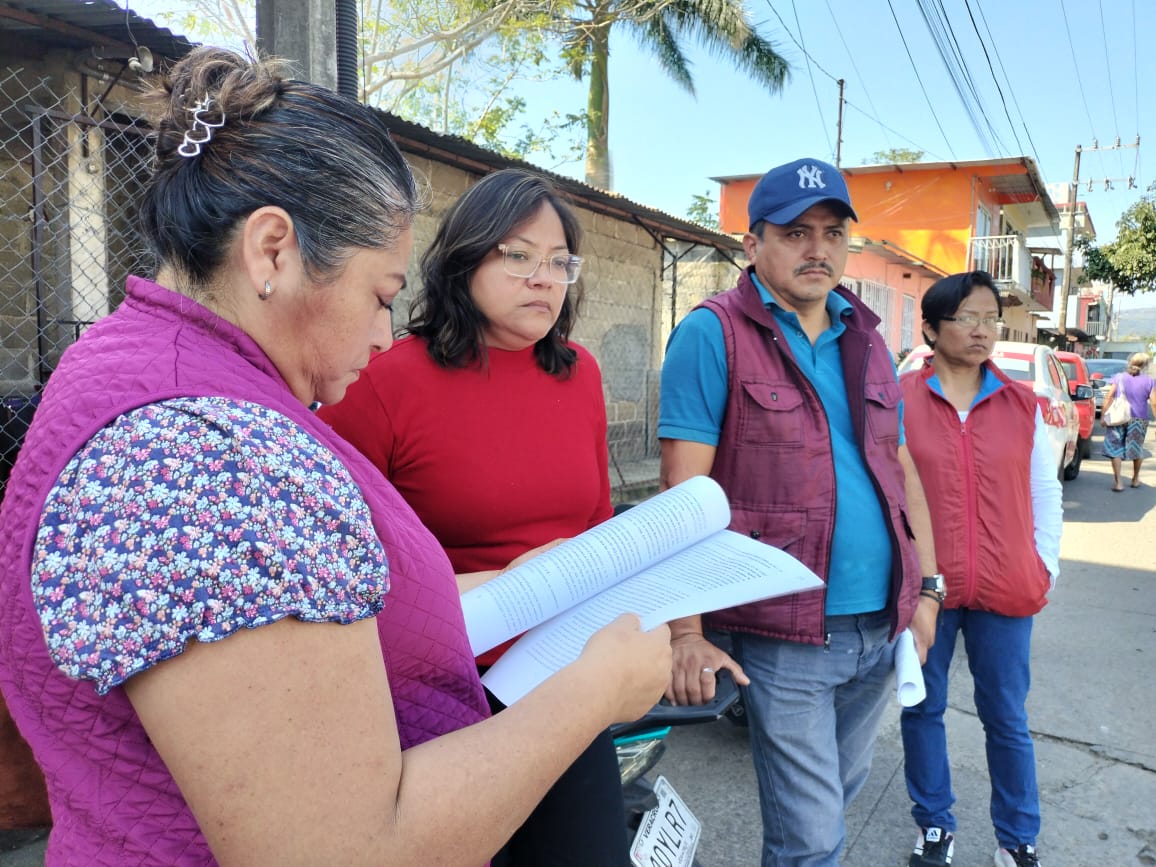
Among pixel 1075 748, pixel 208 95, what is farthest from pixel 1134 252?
pixel 208 95

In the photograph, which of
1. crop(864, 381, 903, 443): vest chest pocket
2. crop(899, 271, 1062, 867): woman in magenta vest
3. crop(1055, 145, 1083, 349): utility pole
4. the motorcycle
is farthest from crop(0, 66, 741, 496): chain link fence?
crop(1055, 145, 1083, 349): utility pole

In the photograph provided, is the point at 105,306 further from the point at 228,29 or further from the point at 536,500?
the point at 228,29

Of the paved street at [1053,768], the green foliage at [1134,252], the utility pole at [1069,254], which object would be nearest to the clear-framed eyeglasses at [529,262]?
the paved street at [1053,768]

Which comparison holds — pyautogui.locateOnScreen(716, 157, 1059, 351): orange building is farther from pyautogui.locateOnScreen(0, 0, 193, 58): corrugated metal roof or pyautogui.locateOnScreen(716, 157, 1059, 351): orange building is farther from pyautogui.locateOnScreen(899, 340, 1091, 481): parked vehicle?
pyautogui.locateOnScreen(0, 0, 193, 58): corrugated metal roof

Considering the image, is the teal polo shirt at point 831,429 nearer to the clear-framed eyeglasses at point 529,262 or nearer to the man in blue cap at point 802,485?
the man in blue cap at point 802,485

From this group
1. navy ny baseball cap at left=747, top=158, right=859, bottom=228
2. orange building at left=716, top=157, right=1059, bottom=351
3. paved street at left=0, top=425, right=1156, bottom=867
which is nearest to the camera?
navy ny baseball cap at left=747, top=158, right=859, bottom=228

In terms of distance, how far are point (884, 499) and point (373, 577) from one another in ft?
5.33

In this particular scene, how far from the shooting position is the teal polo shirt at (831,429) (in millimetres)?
2012

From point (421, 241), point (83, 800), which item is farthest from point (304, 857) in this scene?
Answer: point (421, 241)

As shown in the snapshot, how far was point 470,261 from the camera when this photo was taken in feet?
6.39

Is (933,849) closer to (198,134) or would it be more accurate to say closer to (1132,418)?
(198,134)

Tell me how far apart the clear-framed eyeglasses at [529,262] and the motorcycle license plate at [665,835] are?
1343 mm

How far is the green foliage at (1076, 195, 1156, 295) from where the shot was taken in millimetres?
22797

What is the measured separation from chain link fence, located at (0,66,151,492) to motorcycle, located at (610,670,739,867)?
3478 mm
